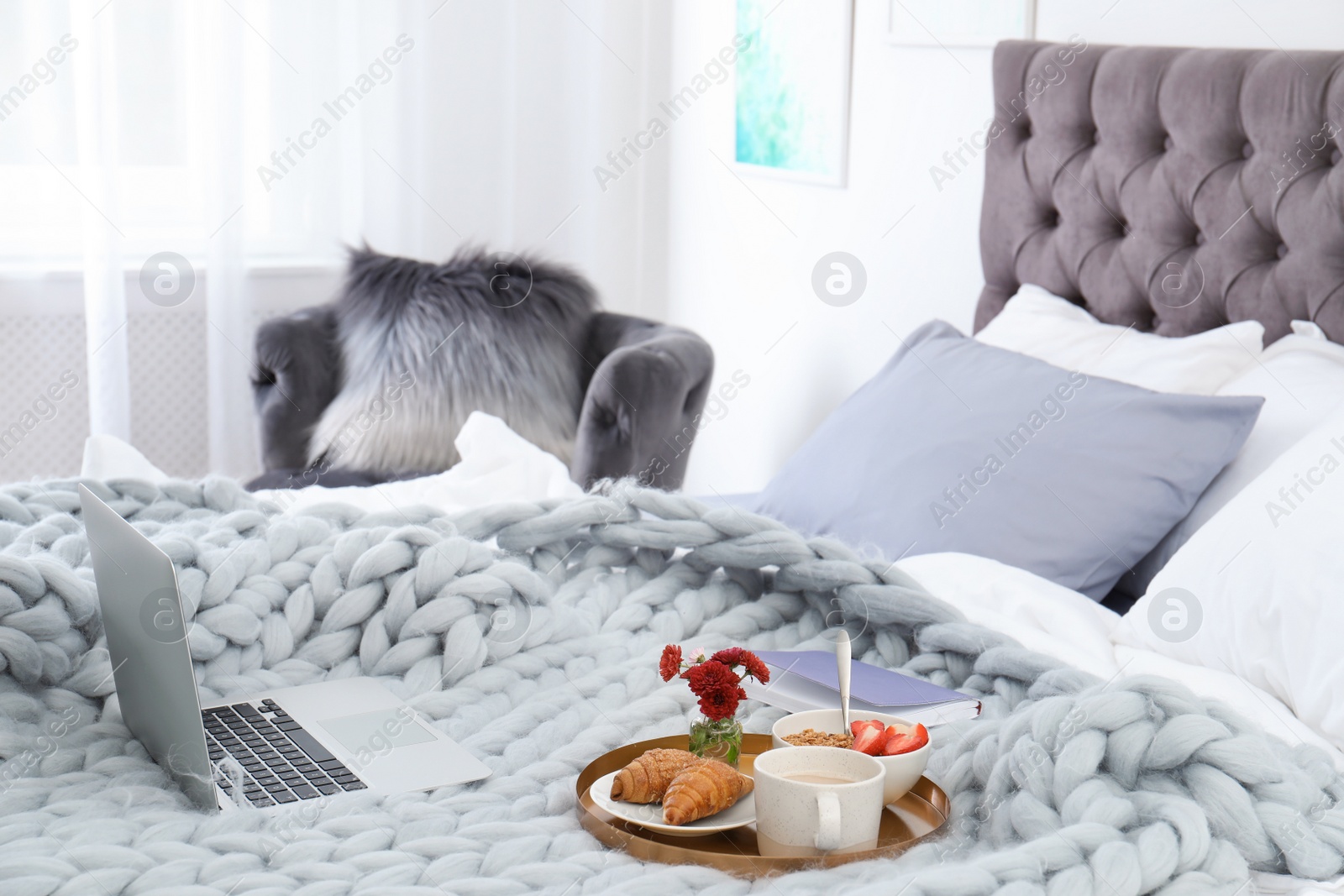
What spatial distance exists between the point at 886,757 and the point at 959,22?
1914 mm

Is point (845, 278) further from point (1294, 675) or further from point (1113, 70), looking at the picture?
point (1294, 675)

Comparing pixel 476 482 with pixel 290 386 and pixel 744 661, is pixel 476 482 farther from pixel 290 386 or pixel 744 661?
pixel 744 661

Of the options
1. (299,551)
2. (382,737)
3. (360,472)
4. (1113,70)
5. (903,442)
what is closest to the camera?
(382,737)

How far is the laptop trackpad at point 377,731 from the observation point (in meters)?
0.99

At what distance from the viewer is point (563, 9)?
358 centimetres

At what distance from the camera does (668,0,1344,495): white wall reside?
2.07 m

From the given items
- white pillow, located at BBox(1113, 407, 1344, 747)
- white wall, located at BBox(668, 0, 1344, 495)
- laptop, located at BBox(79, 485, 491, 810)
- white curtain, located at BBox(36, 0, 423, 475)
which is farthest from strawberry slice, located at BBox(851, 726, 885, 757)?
white curtain, located at BBox(36, 0, 423, 475)

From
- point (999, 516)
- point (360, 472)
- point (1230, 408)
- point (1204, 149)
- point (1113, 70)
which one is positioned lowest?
point (360, 472)

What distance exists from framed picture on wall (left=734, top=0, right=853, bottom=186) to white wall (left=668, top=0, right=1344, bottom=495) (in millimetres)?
37

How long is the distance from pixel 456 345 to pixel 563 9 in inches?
52.2

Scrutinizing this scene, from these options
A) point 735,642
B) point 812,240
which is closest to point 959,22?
point 812,240

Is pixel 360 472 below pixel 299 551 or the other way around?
below

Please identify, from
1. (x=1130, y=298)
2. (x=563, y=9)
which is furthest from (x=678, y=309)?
(x=1130, y=298)

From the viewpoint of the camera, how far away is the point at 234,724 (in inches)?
39.8
